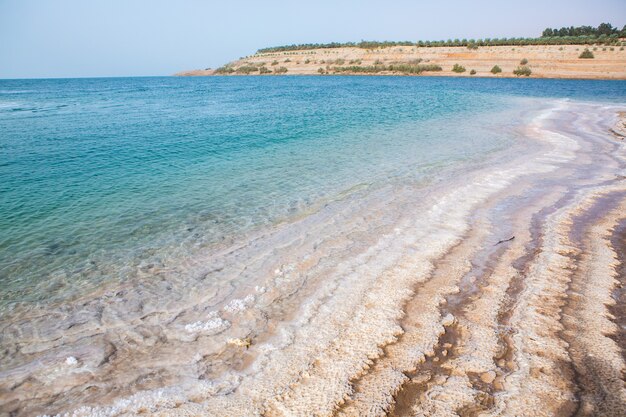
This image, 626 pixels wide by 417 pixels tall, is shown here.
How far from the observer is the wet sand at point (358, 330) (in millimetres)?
4219

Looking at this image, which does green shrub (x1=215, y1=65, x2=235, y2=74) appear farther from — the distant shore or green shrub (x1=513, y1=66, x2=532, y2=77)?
green shrub (x1=513, y1=66, x2=532, y2=77)

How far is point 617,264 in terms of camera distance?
6.95 meters

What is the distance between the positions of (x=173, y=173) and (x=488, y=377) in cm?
1279

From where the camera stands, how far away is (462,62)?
81125mm

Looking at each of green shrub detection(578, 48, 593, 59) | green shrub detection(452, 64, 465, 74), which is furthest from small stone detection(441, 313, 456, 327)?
green shrub detection(578, 48, 593, 59)

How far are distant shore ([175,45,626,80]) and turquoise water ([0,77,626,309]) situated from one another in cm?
5205

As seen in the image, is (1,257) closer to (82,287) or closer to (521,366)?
(82,287)

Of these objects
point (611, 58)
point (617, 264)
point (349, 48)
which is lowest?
point (617, 264)

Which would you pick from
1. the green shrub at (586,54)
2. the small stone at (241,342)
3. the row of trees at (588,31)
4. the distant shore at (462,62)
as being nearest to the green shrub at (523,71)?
the distant shore at (462,62)

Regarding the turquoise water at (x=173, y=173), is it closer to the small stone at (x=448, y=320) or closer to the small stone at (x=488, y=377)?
the small stone at (x=448, y=320)

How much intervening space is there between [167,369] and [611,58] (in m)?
86.8

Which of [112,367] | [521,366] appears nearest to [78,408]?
[112,367]

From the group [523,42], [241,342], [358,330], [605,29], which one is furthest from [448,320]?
[605,29]

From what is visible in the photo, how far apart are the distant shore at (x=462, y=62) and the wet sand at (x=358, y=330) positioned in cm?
7291
